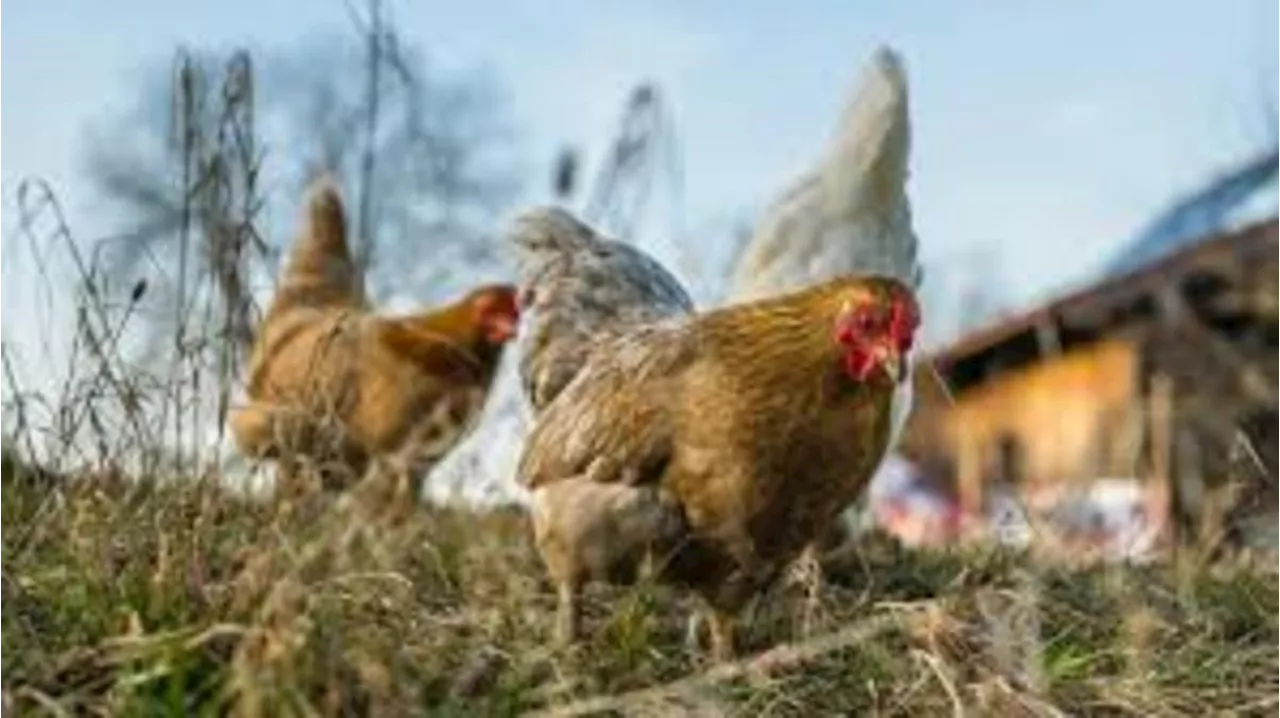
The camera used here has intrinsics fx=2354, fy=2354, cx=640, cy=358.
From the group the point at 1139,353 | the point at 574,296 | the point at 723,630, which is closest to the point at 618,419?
the point at 723,630

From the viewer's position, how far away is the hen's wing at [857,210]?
5.99m

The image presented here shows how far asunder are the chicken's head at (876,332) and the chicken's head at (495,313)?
3.39 meters

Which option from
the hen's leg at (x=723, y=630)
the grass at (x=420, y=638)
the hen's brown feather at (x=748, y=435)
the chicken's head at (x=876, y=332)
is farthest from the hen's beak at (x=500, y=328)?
the chicken's head at (x=876, y=332)

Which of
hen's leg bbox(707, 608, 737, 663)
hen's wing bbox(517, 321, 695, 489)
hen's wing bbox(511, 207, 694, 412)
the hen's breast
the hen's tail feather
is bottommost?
hen's leg bbox(707, 608, 737, 663)

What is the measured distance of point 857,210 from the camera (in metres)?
6.00

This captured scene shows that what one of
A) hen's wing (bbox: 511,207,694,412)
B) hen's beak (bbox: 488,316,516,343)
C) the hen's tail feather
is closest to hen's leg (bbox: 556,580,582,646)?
hen's wing (bbox: 511,207,694,412)

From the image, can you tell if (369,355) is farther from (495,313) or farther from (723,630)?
(723,630)

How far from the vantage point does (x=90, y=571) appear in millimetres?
3508

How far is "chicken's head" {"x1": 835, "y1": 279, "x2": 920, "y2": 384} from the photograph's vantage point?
4.04 meters

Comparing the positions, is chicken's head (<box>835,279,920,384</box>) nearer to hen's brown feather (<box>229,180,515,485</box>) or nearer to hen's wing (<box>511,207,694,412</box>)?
hen's wing (<box>511,207,694,412</box>)

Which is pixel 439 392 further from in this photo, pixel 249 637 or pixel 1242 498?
pixel 249 637

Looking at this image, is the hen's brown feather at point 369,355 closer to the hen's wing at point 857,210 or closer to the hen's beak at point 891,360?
the hen's wing at point 857,210

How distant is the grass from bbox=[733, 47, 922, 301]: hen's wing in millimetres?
1609

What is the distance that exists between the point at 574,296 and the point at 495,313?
1.99 metres
